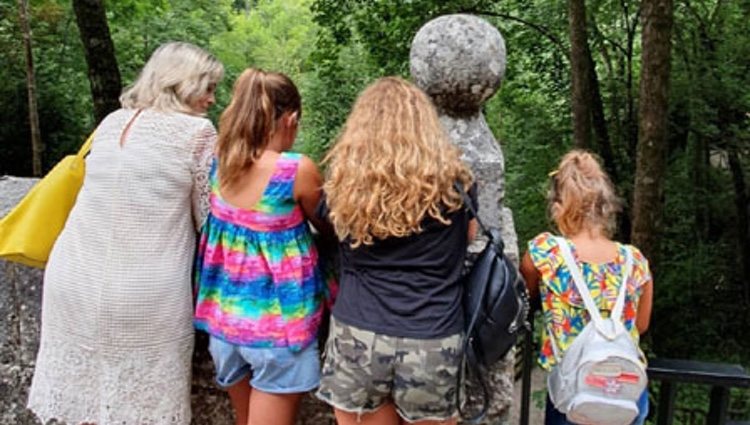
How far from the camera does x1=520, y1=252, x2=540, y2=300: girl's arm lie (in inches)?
106

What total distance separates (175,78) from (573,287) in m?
1.53

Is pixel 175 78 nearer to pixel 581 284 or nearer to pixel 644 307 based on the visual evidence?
pixel 581 284

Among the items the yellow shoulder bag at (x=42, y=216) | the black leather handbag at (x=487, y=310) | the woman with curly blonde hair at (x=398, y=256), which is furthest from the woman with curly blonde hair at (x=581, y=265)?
the yellow shoulder bag at (x=42, y=216)

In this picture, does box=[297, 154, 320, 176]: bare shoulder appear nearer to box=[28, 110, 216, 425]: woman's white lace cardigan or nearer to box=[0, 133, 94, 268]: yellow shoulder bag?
box=[28, 110, 216, 425]: woman's white lace cardigan

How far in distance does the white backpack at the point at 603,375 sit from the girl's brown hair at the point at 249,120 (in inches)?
49.5

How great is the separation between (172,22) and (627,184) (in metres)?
9.46

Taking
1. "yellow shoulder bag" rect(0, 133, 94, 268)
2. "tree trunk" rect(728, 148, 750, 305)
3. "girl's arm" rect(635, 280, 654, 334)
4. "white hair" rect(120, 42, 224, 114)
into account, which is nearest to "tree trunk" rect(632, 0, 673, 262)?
"tree trunk" rect(728, 148, 750, 305)

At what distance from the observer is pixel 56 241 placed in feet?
8.04

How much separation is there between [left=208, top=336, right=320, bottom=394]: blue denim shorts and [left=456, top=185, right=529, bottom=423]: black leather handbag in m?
0.52

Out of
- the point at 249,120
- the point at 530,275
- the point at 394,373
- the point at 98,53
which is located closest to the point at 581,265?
the point at 530,275

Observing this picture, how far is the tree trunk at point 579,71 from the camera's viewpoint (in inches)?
354

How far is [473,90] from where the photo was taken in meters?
2.43

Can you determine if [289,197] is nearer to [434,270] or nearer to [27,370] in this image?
[434,270]

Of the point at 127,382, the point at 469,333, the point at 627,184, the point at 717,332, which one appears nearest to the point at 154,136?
the point at 127,382
